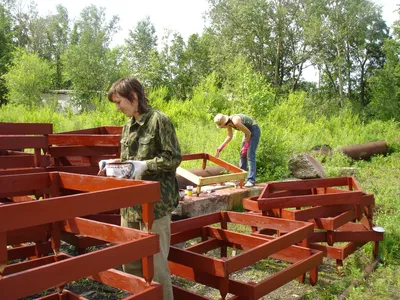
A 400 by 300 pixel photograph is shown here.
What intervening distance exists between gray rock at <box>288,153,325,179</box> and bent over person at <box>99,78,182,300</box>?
7321 millimetres

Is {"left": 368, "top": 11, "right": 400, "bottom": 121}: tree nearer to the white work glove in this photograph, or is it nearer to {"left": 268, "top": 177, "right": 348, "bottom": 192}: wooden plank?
{"left": 268, "top": 177, "right": 348, "bottom": 192}: wooden plank

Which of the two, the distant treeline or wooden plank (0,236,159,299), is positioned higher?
the distant treeline

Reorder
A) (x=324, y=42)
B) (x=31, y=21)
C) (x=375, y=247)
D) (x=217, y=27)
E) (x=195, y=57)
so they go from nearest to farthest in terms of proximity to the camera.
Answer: (x=375, y=247) < (x=324, y=42) < (x=217, y=27) < (x=195, y=57) < (x=31, y=21)

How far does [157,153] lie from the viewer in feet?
10.8

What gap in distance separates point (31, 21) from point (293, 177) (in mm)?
55061

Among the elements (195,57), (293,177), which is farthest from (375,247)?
(195,57)

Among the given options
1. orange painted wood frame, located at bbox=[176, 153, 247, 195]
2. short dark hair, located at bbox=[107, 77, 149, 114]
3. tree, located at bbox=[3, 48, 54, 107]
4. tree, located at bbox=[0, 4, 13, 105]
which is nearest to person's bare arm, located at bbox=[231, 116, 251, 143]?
orange painted wood frame, located at bbox=[176, 153, 247, 195]

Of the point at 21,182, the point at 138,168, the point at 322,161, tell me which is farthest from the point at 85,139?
the point at 322,161

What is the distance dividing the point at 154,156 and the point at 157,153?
35 millimetres

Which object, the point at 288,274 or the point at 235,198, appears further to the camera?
the point at 235,198

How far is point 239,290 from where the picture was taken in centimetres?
339

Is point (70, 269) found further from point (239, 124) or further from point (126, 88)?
point (239, 124)

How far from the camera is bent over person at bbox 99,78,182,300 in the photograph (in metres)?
3.15

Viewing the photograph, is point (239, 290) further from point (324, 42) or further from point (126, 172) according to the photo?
point (324, 42)
